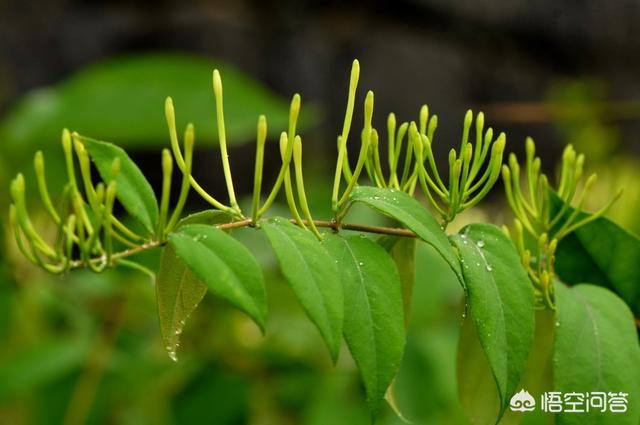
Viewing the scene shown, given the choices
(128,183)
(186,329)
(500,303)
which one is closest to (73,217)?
(128,183)

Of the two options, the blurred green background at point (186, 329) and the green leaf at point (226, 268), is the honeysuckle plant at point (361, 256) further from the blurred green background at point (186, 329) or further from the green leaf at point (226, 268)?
the blurred green background at point (186, 329)

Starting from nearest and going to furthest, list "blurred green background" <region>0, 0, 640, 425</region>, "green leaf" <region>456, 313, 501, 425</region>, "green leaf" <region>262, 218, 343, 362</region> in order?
"green leaf" <region>262, 218, 343, 362</region> < "green leaf" <region>456, 313, 501, 425</region> < "blurred green background" <region>0, 0, 640, 425</region>

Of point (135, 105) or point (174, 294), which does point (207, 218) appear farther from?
point (135, 105)

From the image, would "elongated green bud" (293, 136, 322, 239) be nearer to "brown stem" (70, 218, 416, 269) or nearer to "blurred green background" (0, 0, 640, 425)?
"brown stem" (70, 218, 416, 269)

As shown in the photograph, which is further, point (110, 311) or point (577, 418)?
point (110, 311)

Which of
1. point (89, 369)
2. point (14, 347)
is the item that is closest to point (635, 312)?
point (89, 369)

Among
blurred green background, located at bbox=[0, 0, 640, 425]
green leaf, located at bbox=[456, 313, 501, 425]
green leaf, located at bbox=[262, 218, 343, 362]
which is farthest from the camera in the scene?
blurred green background, located at bbox=[0, 0, 640, 425]

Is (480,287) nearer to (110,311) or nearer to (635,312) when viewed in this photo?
(635,312)

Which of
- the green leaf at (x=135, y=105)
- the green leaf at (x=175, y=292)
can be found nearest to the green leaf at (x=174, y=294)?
the green leaf at (x=175, y=292)

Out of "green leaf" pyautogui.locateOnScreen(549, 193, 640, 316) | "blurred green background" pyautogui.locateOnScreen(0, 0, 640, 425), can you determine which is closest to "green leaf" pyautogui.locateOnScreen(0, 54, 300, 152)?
"blurred green background" pyautogui.locateOnScreen(0, 0, 640, 425)
